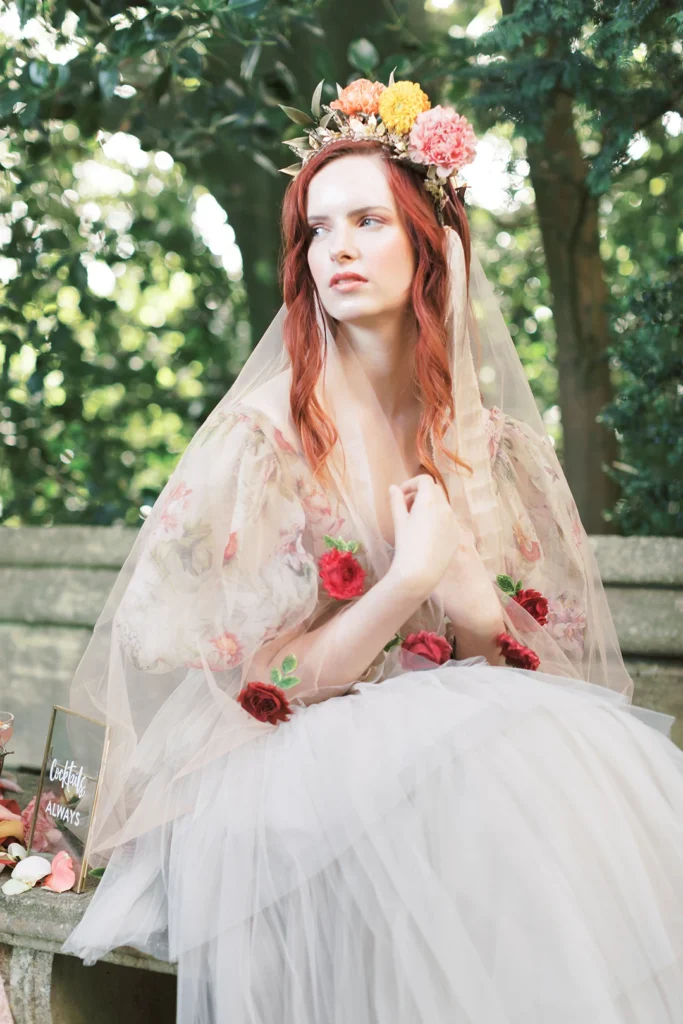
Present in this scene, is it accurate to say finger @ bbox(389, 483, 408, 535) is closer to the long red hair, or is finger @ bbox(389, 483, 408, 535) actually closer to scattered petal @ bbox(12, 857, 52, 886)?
the long red hair

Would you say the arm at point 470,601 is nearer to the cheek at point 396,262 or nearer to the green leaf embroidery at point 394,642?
the green leaf embroidery at point 394,642

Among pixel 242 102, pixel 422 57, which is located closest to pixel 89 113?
pixel 242 102

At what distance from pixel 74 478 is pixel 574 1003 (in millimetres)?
2942

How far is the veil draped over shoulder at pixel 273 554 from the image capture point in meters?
1.62

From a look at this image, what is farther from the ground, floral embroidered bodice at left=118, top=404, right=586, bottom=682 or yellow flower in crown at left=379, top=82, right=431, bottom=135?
yellow flower in crown at left=379, top=82, right=431, bottom=135

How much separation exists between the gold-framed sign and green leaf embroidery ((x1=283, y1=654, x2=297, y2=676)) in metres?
0.34

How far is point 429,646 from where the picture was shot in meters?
1.69

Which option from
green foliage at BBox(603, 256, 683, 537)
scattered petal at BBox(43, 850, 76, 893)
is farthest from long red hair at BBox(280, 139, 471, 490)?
green foliage at BBox(603, 256, 683, 537)

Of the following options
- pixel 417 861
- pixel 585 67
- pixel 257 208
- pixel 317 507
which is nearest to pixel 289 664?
pixel 317 507

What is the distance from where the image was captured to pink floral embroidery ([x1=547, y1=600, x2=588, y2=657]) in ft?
6.40

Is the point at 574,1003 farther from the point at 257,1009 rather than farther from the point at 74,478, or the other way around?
the point at 74,478

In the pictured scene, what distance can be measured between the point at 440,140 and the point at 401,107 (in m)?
0.11

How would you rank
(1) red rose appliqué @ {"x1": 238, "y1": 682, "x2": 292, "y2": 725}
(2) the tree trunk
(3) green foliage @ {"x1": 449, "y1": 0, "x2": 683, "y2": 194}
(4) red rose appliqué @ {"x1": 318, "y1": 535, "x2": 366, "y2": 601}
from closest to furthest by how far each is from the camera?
(1) red rose appliqué @ {"x1": 238, "y1": 682, "x2": 292, "y2": 725} → (4) red rose appliqué @ {"x1": 318, "y1": 535, "x2": 366, "y2": 601} → (3) green foliage @ {"x1": 449, "y1": 0, "x2": 683, "y2": 194} → (2) the tree trunk

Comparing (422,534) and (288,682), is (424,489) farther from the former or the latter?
(288,682)
